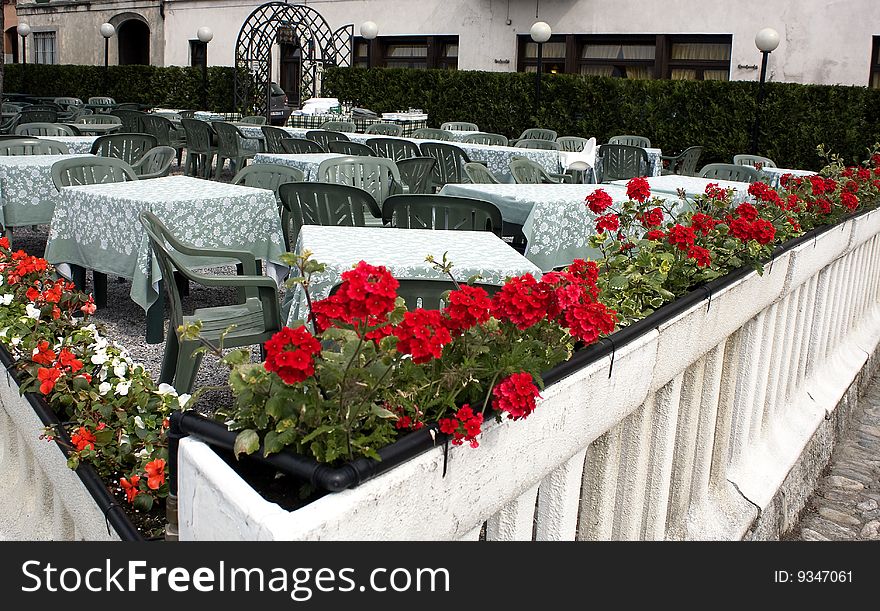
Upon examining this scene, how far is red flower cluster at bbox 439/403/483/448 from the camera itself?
1.33 meters

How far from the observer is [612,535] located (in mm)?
2164

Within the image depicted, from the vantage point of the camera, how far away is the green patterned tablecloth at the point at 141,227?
477cm

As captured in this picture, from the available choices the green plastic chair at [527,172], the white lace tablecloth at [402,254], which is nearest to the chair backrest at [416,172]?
the green plastic chair at [527,172]

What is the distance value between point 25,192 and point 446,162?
3.88 meters

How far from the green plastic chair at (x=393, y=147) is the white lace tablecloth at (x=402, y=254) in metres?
5.16

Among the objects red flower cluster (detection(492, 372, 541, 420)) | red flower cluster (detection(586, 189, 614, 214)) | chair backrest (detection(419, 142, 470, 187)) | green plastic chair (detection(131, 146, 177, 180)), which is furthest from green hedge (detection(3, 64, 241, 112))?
red flower cluster (detection(492, 372, 541, 420))

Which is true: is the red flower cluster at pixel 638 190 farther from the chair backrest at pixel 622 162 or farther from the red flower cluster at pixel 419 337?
the chair backrest at pixel 622 162

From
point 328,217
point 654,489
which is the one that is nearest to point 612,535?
point 654,489

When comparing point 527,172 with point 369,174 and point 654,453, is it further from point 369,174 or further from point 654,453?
point 654,453

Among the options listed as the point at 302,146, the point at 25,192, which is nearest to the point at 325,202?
the point at 25,192

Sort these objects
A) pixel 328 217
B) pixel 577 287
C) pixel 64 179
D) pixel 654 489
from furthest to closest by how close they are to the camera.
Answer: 1. pixel 64 179
2. pixel 328 217
3. pixel 654 489
4. pixel 577 287
